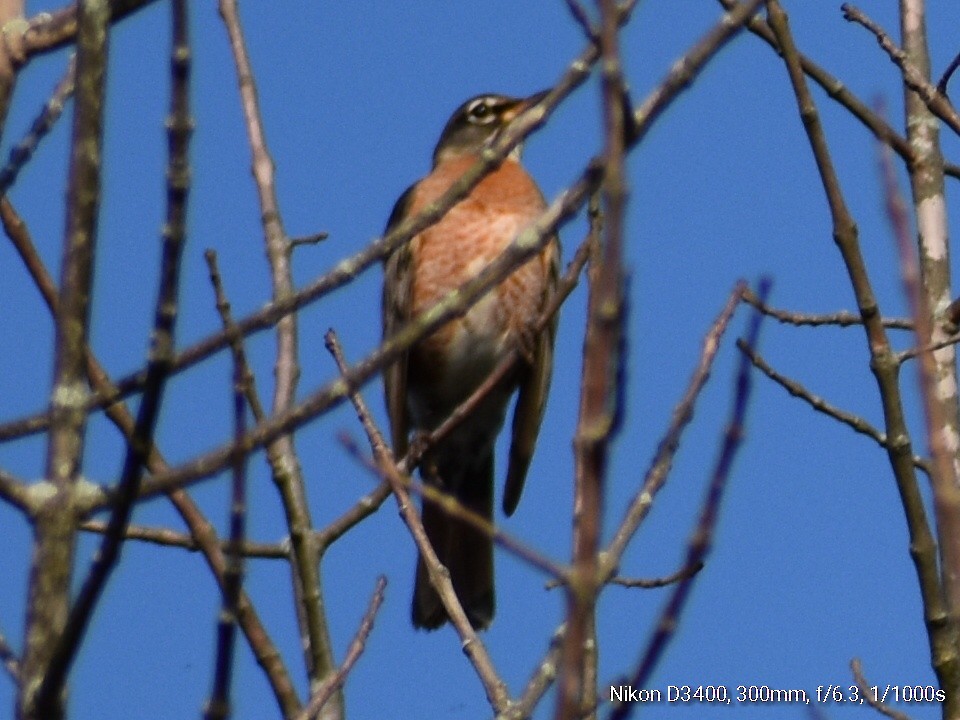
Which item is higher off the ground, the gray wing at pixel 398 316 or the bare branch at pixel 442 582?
the gray wing at pixel 398 316

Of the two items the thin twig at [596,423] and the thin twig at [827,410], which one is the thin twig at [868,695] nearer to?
the thin twig at [827,410]

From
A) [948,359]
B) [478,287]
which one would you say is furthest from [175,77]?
[948,359]

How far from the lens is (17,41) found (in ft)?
7.22

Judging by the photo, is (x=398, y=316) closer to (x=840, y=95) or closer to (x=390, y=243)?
(x=840, y=95)

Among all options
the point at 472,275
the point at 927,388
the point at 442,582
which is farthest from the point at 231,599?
the point at 472,275

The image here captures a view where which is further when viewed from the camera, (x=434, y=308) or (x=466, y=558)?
(x=466, y=558)

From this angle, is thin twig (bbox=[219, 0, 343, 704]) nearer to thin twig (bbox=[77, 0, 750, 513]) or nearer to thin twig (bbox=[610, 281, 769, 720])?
thin twig (bbox=[77, 0, 750, 513])

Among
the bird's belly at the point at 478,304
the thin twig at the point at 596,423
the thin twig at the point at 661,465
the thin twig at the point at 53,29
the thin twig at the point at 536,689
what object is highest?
the bird's belly at the point at 478,304

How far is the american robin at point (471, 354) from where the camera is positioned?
6621 mm

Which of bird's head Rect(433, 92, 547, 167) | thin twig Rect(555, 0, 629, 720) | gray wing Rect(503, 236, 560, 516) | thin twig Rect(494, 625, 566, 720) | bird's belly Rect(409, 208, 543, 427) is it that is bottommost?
thin twig Rect(555, 0, 629, 720)

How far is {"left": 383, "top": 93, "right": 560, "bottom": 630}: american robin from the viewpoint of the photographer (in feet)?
21.7

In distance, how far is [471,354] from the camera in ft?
22.7

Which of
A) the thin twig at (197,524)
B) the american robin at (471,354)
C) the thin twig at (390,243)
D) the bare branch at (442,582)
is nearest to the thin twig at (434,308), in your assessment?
the thin twig at (390,243)

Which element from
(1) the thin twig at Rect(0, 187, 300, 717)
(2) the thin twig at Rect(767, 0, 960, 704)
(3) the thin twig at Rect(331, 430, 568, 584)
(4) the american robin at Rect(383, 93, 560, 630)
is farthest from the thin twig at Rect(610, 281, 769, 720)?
(4) the american robin at Rect(383, 93, 560, 630)
